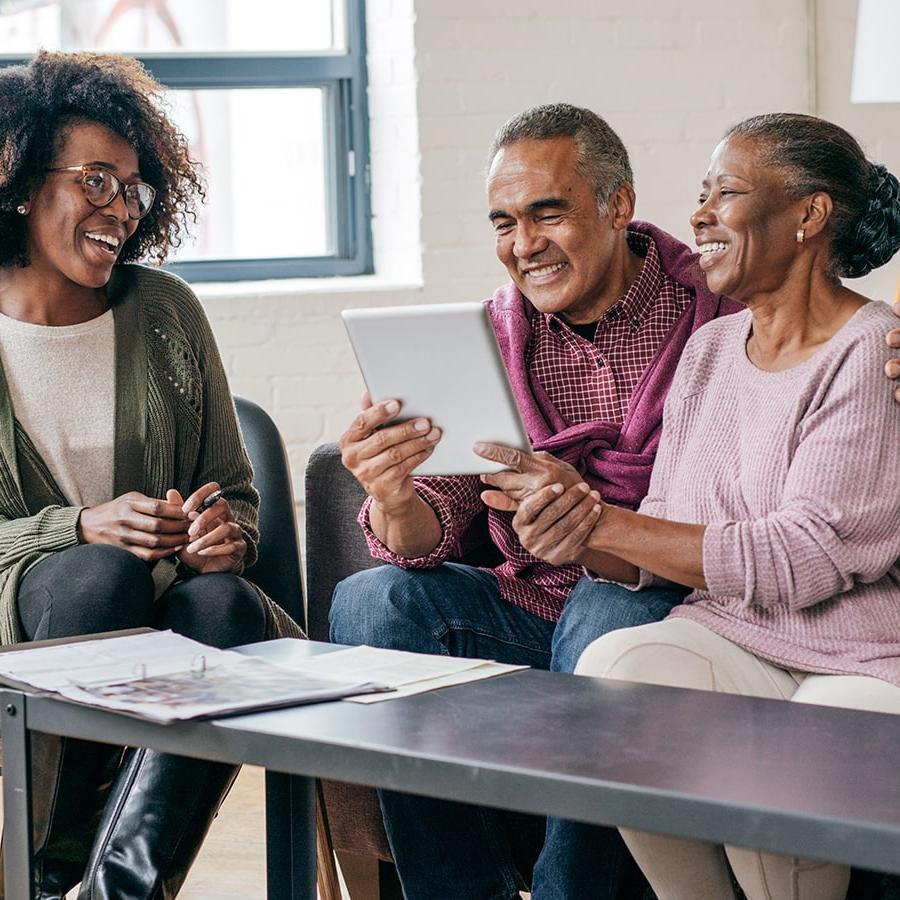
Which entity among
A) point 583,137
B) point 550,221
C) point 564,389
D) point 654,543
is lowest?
point 654,543

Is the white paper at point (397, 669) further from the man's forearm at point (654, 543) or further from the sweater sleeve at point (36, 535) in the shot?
the sweater sleeve at point (36, 535)

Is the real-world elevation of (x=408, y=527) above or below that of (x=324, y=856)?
above

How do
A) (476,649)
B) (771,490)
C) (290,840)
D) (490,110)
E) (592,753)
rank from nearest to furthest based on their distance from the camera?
(592,753), (290,840), (771,490), (476,649), (490,110)

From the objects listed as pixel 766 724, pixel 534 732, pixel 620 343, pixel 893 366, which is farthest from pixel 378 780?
pixel 620 343

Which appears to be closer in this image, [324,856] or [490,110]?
[324,856]

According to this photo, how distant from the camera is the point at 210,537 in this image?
2131mm

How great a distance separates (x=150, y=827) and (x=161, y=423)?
2.38 feet

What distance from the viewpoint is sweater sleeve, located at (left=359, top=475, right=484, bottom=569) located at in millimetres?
2113

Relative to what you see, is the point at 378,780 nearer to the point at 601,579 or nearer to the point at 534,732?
the point at 534,732

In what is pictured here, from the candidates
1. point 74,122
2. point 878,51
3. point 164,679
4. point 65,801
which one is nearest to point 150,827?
point 65,801

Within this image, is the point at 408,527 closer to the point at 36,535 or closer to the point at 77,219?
the point at 36,535

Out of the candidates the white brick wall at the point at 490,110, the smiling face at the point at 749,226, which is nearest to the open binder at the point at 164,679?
the smiling face at the point at 749,226

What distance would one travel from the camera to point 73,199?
230cm

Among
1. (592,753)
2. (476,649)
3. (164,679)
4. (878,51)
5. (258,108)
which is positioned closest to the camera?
(592,753)
